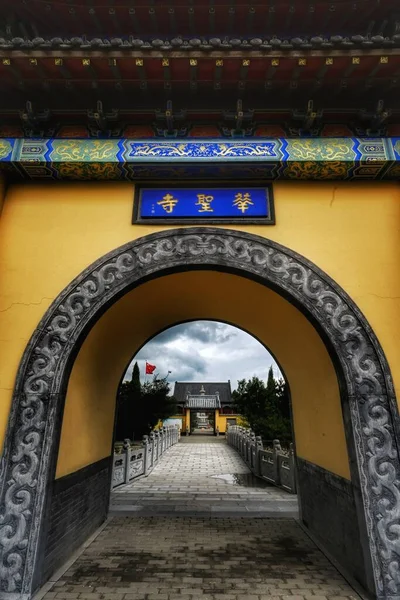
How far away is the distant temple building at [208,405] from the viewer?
34062 mm

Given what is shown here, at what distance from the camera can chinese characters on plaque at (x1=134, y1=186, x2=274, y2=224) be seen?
12.9 ft

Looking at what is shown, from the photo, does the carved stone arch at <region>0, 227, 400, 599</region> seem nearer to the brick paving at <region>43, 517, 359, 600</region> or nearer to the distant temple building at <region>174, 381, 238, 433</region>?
A: the brick paving at <region>43, 517, 359, 600</region>

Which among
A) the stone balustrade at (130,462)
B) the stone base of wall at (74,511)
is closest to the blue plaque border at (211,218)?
the stone base of wall at (74,511)

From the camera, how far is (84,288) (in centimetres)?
364

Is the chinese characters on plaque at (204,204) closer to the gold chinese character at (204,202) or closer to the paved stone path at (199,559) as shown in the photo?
the gold chinese character at (204,202)

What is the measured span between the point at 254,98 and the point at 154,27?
1541mm

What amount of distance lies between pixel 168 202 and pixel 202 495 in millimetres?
6663

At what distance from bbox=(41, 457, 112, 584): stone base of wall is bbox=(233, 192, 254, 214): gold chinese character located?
12.4 ft

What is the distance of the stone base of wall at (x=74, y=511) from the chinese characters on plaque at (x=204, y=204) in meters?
3.28

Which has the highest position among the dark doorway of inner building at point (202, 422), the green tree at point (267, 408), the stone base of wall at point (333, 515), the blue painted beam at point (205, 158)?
the blue painted beam at point (205, 158)

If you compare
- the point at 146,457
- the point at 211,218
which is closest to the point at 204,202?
the point at 211,218

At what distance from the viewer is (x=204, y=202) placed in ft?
13.2

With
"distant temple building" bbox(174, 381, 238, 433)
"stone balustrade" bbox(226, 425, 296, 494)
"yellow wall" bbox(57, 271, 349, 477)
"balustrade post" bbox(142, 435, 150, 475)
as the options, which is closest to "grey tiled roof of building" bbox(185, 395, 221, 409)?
"distant temple building" bbox(174, 381, 238, 433)

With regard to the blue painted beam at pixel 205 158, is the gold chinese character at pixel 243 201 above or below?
below
